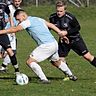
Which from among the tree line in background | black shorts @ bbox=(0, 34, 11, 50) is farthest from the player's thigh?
the tree line in background

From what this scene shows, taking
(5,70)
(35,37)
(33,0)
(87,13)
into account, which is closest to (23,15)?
(35,37)

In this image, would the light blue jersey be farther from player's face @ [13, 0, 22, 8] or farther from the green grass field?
player's face @ [13, 0, 22, 8]

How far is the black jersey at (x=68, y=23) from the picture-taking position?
508 inches

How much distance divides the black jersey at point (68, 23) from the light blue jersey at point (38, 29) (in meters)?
0.88

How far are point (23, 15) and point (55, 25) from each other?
1.32 meters

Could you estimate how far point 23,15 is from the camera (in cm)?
1195

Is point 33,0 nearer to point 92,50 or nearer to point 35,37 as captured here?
point 92,50

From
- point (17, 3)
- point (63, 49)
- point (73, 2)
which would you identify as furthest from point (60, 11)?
point (73, 2)

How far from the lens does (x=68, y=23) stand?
42.6 feet

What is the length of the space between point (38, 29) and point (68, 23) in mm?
1220

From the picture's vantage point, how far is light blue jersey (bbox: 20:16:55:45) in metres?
12.0

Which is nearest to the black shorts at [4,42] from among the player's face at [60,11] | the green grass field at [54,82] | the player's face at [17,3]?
the green grass field at [54,82]

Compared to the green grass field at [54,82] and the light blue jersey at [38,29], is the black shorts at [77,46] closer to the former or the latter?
the green grass field at [54,82]

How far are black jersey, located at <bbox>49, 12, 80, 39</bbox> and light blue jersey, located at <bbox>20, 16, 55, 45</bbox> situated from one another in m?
0.88
